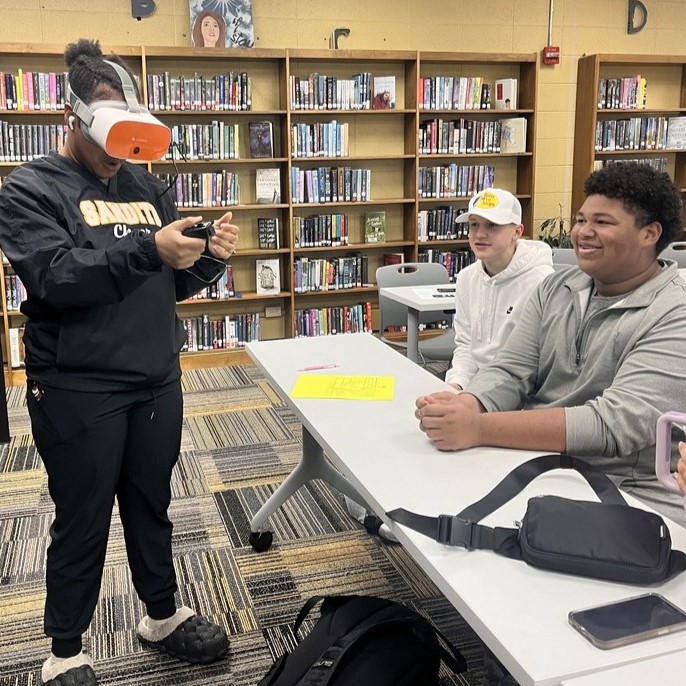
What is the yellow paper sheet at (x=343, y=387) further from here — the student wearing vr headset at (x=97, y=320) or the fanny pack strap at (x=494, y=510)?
the fanny pack strap at (x=494, y=510)

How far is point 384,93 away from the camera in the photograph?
5.17m

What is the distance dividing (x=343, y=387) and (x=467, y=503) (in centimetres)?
74

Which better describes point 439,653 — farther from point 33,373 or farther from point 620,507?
point 33,373

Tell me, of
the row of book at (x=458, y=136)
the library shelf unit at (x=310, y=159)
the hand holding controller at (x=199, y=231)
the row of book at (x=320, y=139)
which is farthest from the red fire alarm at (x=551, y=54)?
the hand holding controller at (x=199, y=231)

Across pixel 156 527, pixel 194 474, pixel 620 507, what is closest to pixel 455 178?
pixel 194 474

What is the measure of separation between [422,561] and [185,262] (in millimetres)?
789

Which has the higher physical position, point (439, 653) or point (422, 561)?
point (422, 561)

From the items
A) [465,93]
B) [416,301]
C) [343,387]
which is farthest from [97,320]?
[465,93]

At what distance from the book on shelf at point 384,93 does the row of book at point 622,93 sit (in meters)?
1.68

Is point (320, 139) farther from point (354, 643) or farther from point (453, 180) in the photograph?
point (354, 643)

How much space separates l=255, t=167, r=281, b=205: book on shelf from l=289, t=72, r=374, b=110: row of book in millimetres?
472

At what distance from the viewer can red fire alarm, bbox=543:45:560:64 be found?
5.48 metres

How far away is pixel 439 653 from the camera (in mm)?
1433

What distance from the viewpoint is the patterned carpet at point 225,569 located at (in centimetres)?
201
